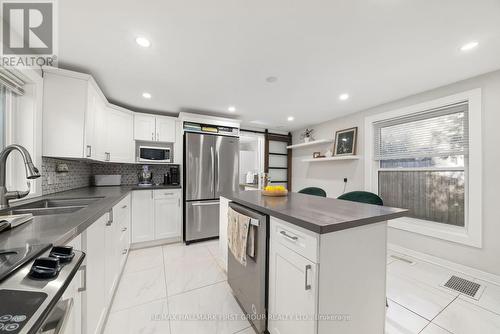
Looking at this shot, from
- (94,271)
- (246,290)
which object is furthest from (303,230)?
(94,271)

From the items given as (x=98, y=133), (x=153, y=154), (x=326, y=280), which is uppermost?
(x=98, y=133)

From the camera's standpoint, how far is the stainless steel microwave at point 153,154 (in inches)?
126

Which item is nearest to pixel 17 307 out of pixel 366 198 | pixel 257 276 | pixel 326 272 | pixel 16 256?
pixel 16 256

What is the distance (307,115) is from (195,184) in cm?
254

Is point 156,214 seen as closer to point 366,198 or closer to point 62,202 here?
point 62,202

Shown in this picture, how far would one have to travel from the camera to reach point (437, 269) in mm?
2277

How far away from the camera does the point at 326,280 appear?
964 mm

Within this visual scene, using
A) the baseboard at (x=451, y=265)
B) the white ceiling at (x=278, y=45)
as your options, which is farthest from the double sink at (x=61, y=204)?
the baseboard at (x=451, y=265)

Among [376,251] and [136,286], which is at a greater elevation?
[376,251]

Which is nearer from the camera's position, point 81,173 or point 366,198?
point 366,198

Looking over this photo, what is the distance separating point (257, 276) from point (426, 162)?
2.91 m

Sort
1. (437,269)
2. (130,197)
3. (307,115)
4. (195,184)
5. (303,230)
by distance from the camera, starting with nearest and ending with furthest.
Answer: (303,230) → (437,269) → (130,197) → (195,184) → (307,115)

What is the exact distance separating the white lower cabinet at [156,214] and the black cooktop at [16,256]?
238cm

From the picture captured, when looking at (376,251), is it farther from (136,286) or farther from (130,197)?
(130,197)
